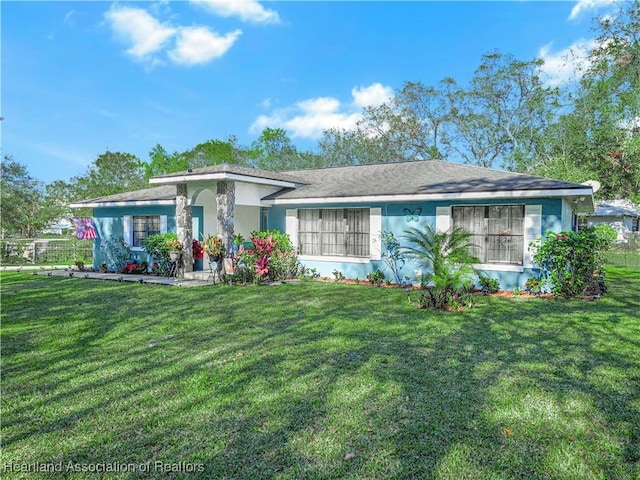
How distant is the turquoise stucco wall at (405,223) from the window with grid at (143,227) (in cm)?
457

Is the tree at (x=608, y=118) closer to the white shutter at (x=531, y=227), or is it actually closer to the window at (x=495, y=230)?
the window at (x=495, y=230)

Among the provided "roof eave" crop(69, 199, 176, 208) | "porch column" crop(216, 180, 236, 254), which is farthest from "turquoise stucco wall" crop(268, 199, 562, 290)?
"roof eave" crop(69, 199, 176, 208)

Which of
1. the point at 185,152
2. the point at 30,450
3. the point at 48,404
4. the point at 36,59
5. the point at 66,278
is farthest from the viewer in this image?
the point at 185,152

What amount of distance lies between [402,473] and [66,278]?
1404cm

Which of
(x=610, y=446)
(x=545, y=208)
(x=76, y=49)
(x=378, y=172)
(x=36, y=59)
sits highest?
(x=76, y=49)

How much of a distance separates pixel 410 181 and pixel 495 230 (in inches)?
123

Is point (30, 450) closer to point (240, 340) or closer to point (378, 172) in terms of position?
point (240, 340)

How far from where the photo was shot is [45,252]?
68.5 ft

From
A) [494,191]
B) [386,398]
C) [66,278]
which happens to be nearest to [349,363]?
[386,398]

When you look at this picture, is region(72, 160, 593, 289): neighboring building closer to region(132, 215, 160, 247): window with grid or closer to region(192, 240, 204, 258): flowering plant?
region(132, 215, 160, 247): window with grid

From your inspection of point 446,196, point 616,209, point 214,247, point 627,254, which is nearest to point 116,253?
point 214,247

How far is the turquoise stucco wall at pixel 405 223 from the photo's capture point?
990 centimetres

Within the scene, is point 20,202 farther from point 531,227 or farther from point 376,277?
point 531,227

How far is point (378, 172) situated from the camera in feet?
48.9
